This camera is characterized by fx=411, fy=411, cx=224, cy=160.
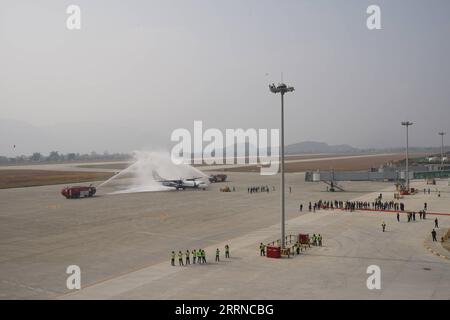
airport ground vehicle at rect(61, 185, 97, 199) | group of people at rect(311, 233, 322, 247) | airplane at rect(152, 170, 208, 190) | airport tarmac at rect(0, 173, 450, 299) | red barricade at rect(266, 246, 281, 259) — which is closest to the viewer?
airport tarmac at rect(0, 173, 450, 299)

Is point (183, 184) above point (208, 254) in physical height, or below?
above

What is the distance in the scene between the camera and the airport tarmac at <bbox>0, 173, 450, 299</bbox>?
21625 mm

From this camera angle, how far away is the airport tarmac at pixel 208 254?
21625 mm

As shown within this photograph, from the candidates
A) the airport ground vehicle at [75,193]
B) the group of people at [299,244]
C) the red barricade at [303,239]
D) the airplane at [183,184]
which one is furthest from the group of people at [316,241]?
the airplane at [183,184]

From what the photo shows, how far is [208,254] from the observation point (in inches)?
1183

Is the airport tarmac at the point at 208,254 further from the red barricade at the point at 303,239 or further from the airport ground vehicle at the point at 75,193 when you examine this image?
the airport ground vehicle at the point at 75,193

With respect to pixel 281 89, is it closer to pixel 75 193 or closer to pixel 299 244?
pixel 299 244

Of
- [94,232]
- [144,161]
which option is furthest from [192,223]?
[144,161]

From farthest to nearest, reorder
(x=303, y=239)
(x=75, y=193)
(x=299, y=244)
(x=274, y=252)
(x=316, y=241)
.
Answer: (x=75, y=193)
(x=316, y=241)
(x=303, y=239)
(x=299, y=244)
(x=274, y=252)

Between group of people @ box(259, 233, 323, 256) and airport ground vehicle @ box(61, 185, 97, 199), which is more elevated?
airport ground vehicle @ box(61, 185, 97, 199)

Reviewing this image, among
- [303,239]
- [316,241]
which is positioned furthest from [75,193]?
[316,241]

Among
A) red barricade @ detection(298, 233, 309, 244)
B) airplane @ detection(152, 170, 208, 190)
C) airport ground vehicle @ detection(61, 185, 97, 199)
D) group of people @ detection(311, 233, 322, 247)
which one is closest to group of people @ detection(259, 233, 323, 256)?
group of people @ detection(311, 233, 322, 247)

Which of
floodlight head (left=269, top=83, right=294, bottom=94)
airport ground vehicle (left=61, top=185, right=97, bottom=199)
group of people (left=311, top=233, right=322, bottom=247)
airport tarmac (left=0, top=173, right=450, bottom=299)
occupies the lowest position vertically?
airport tarmac (left=0, top=173, right=450, bottom=299)

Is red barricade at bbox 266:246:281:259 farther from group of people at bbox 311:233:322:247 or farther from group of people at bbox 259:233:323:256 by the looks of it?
group of people at bbox 311:233:322:247
